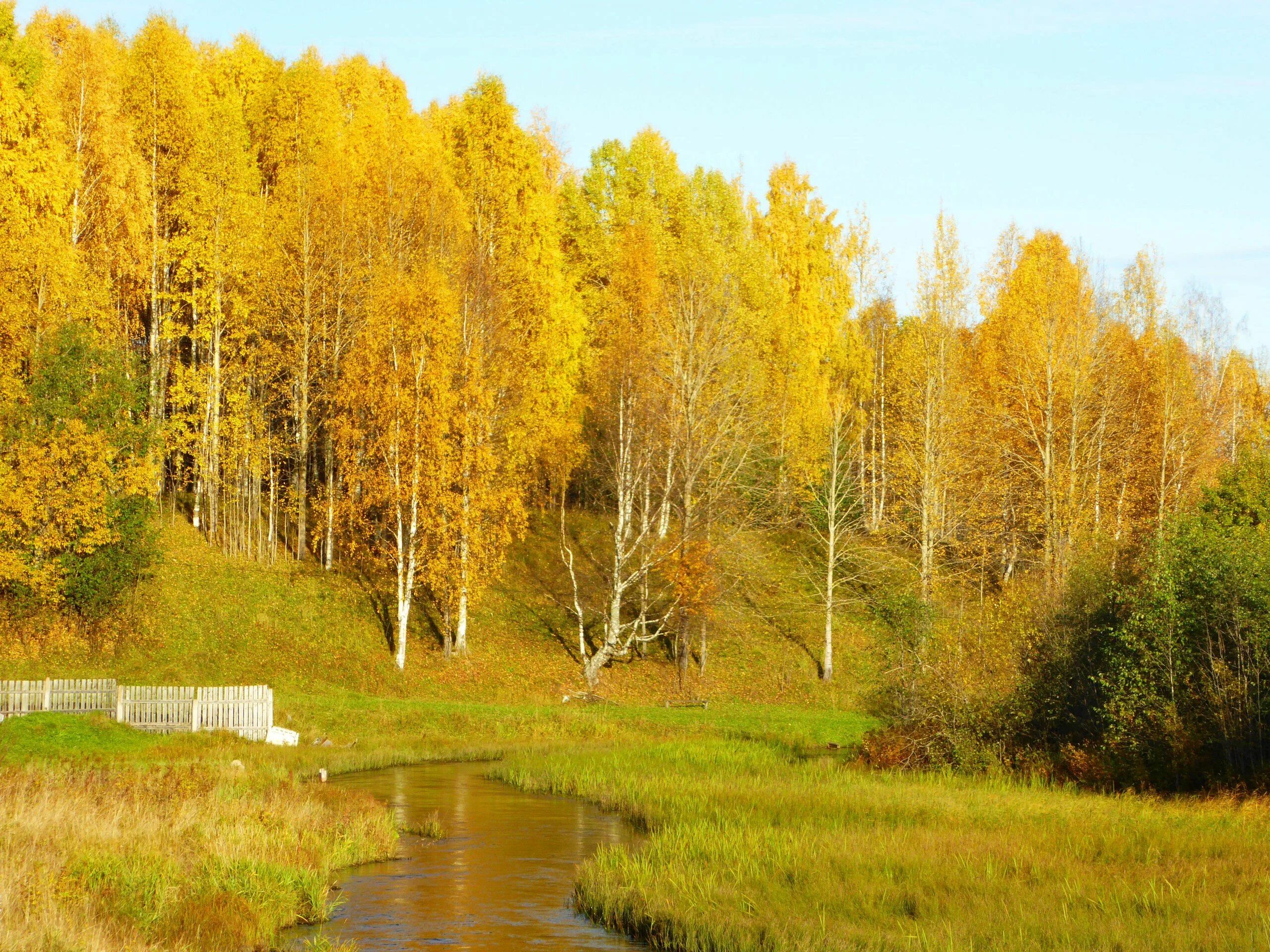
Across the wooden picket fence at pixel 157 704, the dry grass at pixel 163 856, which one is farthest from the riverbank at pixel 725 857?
the wooden picket fence at pixel 157 704

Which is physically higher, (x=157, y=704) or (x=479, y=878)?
(x=157, y=704)

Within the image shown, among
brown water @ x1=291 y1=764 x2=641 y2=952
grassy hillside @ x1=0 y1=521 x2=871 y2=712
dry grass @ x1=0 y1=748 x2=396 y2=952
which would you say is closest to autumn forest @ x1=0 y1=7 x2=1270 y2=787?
grassy hillside @ x1=0 y1=521 x2=871 y2=712

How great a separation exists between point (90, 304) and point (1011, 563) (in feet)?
127

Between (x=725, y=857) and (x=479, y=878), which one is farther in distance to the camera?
(x=479, y=878)

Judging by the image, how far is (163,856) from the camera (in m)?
15.6

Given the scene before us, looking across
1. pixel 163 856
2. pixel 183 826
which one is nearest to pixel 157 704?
pixel 183 826

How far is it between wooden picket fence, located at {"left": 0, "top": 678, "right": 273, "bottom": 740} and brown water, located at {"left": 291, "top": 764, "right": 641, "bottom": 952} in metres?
5.91

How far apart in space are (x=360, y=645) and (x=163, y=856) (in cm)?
2897

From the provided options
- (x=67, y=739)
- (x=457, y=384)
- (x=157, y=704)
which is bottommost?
(x=67, y=739)

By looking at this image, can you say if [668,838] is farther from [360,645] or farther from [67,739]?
[360,645]

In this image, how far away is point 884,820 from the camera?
66.7 ft

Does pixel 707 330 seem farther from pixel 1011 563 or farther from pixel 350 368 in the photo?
pixel 1011 563

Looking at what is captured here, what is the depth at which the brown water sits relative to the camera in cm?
1457

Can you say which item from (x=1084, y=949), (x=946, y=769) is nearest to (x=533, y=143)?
(x=946, y=769)
